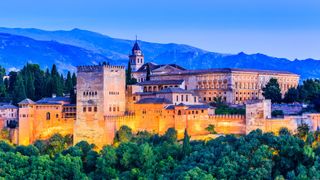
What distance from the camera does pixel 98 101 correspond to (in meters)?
50.2

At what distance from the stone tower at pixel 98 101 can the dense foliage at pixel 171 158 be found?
1.29 m

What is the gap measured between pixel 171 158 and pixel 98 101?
10917 mm

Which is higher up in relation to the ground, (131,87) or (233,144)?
(131,87)

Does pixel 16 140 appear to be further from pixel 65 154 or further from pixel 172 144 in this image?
pixel 172 144

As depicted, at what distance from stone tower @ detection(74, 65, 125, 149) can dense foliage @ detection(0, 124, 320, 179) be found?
4.24 feet

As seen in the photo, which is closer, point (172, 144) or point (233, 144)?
point (233, 144)

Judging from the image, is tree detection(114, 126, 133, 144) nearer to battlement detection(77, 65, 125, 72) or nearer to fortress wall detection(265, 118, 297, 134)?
battlement detection(77, 65, 125, 72)

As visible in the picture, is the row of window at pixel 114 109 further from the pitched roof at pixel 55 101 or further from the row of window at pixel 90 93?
the pitched roof at pixel 55 101

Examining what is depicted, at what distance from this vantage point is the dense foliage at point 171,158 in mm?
35750

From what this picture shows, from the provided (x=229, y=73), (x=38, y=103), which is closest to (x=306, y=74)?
(x=229, y=73)

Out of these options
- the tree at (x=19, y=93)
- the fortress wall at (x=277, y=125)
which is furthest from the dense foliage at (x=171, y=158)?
the tree at (x=19, y=93)

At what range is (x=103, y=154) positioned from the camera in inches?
1698

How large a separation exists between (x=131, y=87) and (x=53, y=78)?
10.6 m

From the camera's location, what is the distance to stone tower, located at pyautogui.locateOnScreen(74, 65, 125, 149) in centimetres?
4959
